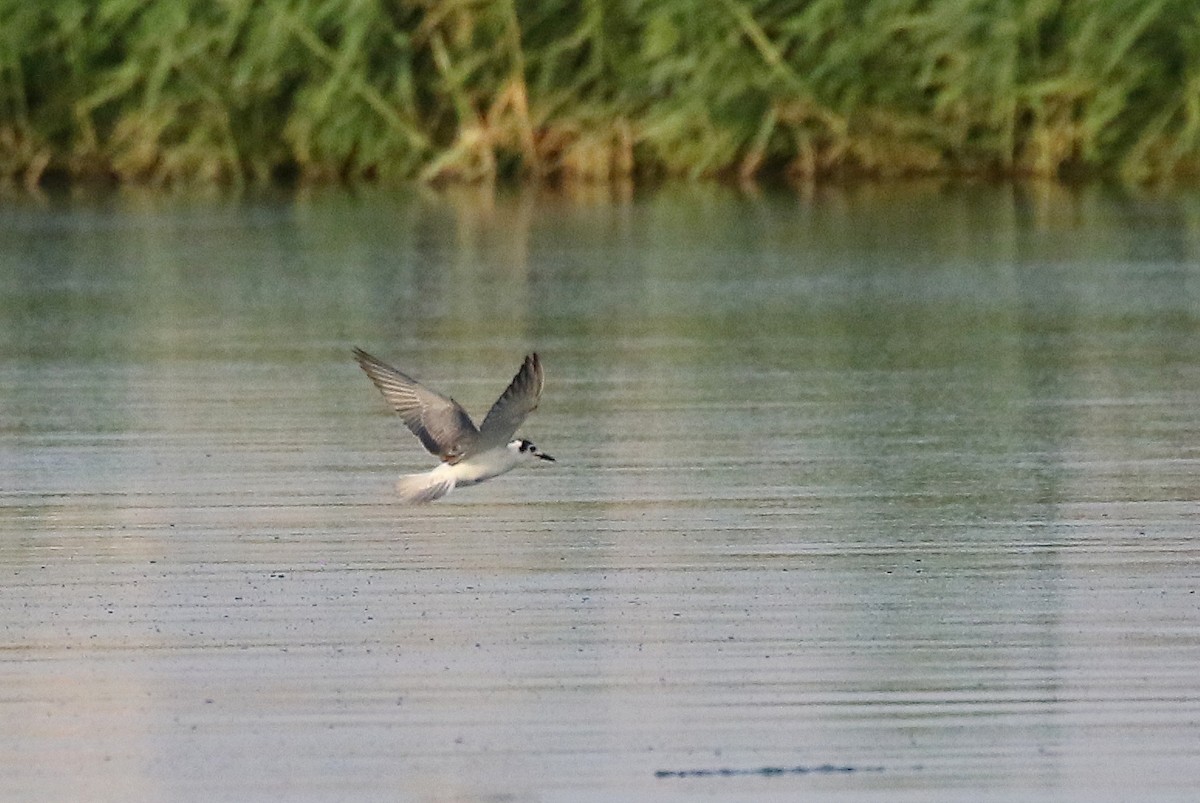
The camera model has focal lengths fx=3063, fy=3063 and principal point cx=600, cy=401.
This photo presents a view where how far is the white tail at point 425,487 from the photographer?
7.40 metres

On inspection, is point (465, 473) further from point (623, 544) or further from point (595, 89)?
point (595, 89)

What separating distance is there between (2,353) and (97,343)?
392 mm

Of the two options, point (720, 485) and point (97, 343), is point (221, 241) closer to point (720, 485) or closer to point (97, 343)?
point (97, 343)

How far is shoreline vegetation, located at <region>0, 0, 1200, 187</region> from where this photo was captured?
847 inches

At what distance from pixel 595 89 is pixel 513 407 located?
15405mm

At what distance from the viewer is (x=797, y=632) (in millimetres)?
6375

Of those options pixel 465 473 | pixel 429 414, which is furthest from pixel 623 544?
pixel 429 414

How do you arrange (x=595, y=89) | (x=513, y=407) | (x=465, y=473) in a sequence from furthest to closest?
(x=595, y=89) → (x=465, y=473) → (x=513, y=407)

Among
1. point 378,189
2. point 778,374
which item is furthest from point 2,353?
point 378,189

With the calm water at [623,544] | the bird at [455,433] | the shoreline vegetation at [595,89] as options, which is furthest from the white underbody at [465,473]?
the shoreline vegetation at [595,89]

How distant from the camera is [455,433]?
7469mm

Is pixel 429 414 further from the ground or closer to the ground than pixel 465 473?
further from the ground

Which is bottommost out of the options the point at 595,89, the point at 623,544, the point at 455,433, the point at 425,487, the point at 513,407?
the point at 595,89

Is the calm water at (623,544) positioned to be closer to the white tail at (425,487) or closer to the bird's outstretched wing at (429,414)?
the white tail at (425,487)
